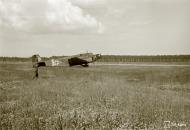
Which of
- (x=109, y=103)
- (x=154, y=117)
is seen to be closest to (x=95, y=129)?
(x=154, y=117)

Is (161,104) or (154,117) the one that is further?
(161,104)

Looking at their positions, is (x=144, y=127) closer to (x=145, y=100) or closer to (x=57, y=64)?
(x=145, y=100)

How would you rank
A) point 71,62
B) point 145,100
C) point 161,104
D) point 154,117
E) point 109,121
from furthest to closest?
point 71,62, point 145,100, point 161,104, point 154,117, point 109,121

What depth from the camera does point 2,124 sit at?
1102 centimetres

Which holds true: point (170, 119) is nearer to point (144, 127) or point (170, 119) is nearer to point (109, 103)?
point (144, 127)

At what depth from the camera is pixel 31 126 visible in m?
10.6

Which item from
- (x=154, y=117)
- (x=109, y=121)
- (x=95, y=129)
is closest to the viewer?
(x=95, y=129)

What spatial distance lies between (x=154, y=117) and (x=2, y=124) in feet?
19.2

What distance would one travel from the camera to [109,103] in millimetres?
16203

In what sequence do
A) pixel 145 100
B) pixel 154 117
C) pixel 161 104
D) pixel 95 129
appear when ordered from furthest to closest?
pixel 145 100
pixel 161 104
pixel 154 117
pixel 95 129

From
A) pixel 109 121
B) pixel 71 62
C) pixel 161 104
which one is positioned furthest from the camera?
pixel 71 62

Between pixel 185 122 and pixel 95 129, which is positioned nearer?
pixel 95 129

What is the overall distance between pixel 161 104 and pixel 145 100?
126cm

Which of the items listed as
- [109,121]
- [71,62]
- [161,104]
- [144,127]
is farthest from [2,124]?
[71,62]
